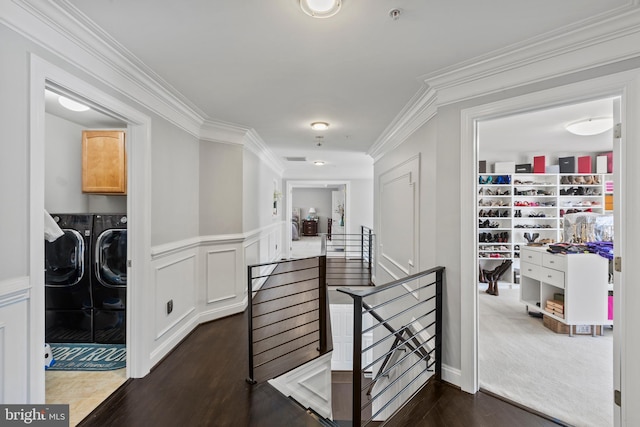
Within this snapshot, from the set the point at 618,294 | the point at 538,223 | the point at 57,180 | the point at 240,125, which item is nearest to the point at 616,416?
the point at 618,294

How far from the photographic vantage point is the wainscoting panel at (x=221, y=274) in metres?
3.45

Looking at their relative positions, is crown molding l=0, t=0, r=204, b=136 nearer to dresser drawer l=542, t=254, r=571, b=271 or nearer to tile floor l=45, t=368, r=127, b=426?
tile floor l=45, t=368, r=127, b=426

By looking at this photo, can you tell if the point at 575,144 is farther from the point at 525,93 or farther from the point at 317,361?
the point at 317,361

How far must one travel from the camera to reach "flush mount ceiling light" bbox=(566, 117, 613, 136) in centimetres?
313

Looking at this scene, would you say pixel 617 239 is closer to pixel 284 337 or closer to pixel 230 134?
pixel 284 337

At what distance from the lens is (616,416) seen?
1605 millimetres

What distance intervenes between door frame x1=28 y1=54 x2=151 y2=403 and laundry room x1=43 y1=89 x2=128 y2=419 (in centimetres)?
49

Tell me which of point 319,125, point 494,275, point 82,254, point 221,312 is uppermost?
point 319,125

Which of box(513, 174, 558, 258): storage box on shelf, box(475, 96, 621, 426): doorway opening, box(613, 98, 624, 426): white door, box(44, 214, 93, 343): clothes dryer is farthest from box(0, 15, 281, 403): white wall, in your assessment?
box(513, 174, 558, 258): storage box on shelf

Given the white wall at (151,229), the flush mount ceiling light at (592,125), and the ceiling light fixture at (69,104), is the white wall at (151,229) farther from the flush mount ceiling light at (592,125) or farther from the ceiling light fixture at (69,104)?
the flush mount ceiling light at (592,125)

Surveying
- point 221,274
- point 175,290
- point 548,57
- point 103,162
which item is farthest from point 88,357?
point 548,57

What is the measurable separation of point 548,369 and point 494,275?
8.52 ft

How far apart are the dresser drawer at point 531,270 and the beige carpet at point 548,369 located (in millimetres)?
573

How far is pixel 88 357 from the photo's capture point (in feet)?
8.44
